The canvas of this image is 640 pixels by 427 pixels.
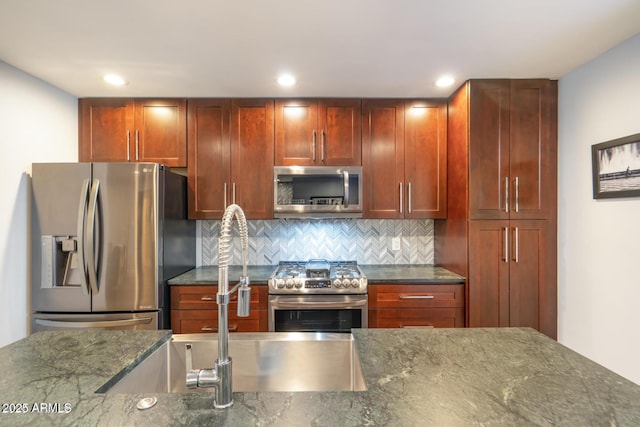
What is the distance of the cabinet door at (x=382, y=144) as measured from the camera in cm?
270

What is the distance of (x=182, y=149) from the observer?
2.69 m

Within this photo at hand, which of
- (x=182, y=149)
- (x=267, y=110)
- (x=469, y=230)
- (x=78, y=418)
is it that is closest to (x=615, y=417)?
(x=78, y=418)

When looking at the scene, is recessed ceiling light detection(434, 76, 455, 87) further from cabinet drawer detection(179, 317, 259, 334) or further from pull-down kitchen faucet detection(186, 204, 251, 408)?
cabinet drawer detection(179, 317, 259, 334)

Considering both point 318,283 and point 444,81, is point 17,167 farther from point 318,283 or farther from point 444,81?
point 444,81

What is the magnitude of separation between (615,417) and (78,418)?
1234 millimetres

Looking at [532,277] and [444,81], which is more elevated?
[444,81]

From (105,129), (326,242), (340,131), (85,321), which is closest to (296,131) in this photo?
(340,131)

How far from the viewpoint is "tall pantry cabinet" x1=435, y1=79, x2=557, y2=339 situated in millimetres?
2322

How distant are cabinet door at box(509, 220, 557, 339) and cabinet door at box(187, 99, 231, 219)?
2.40 m

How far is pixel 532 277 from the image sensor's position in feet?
7.63

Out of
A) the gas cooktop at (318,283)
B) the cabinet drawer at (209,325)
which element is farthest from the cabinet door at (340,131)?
the cabinet drawer at (209,325)

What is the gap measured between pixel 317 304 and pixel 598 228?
79.1 inches

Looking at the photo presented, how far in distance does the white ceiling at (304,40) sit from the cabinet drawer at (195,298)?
162 cm

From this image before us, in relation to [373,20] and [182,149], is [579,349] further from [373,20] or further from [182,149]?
[182,149]
